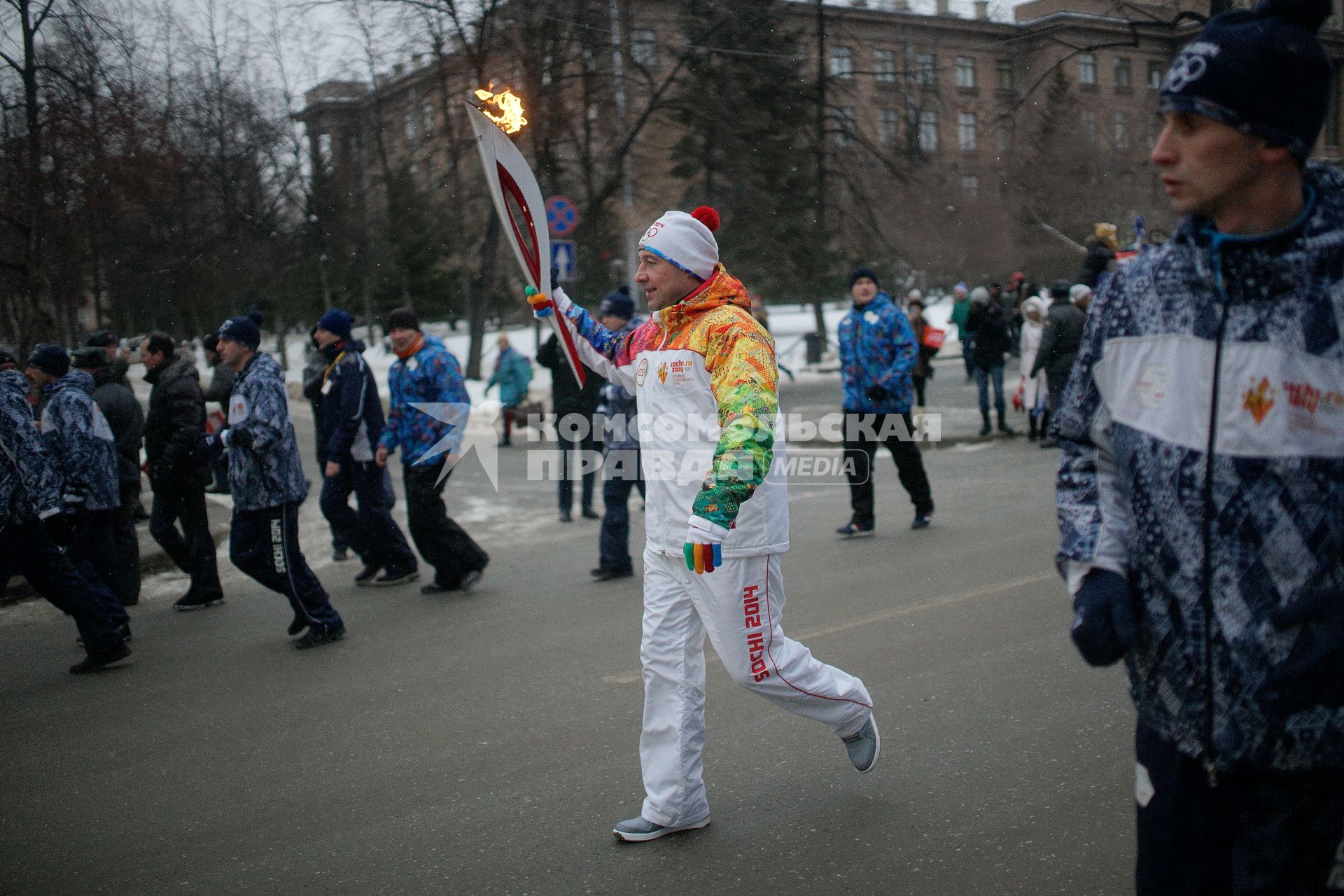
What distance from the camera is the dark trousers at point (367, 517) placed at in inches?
313

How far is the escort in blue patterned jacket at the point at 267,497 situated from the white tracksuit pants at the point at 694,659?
132 inches

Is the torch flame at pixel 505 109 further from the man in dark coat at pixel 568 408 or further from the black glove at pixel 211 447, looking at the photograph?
the man in dark coat at pixel 568 408

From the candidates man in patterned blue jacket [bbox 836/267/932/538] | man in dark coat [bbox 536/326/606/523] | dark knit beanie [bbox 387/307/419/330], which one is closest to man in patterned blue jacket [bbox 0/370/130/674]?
dark knit beanie [bbox 387/307/419/330]

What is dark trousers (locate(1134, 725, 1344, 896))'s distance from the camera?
196 centimetres

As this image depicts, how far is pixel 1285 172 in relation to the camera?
195 cm

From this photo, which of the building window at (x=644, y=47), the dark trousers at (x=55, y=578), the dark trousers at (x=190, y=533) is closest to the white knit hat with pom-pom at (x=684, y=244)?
the dark trousers at (x=55, y=578)

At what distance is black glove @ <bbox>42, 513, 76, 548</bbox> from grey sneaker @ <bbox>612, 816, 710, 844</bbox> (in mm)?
3933

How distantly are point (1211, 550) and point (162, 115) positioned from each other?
44.9 feet

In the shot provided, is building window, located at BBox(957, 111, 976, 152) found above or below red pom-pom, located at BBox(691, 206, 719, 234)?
above

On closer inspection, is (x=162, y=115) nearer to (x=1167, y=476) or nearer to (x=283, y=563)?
(x=283, y=563)

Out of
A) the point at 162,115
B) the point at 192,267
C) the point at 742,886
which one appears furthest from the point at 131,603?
the point at 192,267

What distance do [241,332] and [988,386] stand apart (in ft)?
34.9

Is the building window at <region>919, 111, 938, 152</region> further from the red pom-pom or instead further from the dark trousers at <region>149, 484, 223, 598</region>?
the red pom-pom

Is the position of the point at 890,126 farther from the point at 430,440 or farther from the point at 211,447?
the point at 211,447
